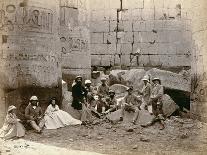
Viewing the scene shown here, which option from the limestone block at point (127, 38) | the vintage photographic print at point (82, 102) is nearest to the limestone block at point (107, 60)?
the limestone block at point (127, 38)

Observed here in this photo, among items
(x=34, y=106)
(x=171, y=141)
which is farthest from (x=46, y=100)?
(x=171, y=141)

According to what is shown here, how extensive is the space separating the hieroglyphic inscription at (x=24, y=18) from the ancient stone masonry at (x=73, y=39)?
2471 millimetres

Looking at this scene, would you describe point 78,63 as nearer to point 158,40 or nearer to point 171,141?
point 158,40

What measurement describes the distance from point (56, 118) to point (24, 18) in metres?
1.96

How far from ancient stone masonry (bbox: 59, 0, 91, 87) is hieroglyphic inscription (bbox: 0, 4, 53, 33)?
247cm

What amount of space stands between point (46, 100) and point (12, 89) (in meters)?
0.68

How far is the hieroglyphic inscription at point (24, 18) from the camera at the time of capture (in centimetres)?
756

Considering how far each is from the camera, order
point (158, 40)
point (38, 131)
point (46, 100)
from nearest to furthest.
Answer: point (38, 131)
point (46, 100)
point (158, 40)

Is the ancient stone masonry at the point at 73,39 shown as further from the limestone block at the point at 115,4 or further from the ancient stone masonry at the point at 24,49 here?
the ancient stone masonry at the point at 24,49

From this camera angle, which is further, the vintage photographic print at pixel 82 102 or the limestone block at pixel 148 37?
the limestone block at pixel 148 37

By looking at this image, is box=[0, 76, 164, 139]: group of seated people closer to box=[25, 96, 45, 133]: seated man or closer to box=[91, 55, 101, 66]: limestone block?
box=[25, 96, 45, 133]: seated man

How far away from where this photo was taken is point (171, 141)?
23.1 feet

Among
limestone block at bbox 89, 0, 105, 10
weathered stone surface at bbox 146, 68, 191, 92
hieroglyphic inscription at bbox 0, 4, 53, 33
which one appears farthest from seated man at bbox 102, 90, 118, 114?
limestone block at bbox 89, 0, 105, 10

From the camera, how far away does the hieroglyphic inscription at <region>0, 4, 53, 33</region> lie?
7562mm
